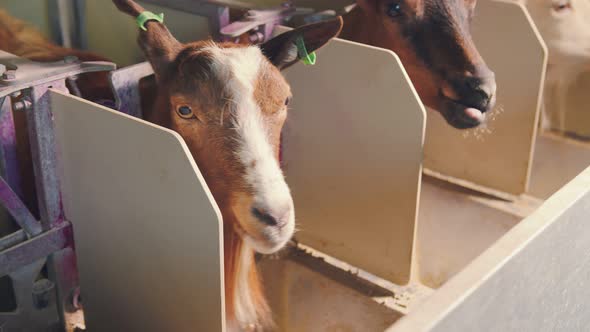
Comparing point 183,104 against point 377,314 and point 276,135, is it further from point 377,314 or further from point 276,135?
point 377,314

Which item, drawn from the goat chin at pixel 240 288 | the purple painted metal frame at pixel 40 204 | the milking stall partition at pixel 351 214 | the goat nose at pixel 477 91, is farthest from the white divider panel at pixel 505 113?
the purple painted metal frame at pixel 40 204

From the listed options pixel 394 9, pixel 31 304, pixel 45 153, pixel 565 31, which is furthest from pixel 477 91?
pixel 31 304

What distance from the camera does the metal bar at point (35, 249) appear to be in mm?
1167

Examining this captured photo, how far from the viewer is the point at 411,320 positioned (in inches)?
31.1

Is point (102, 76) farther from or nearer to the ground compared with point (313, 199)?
farther from the ground

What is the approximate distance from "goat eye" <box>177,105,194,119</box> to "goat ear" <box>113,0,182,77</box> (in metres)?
0.09

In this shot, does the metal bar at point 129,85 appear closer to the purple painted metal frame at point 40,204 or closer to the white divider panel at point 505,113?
the purple painted metal frame at point 40,204

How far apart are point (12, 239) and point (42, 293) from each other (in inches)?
4.8

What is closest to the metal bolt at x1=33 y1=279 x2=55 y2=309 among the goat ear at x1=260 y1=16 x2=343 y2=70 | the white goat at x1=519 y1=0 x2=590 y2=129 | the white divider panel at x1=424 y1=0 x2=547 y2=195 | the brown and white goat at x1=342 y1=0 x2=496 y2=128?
the goat ear at x1=260 y1=16 x2=343 y2=70

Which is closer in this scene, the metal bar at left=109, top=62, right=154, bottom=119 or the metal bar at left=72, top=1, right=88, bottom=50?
the metal bar at left=109, top=62, right=154, bottom=119

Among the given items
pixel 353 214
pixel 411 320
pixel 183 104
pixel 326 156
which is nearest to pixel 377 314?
pixel 353 214

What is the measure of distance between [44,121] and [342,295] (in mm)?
822

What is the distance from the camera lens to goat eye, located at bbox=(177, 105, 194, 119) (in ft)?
3.87

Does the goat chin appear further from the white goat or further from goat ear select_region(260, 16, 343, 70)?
the white goat
